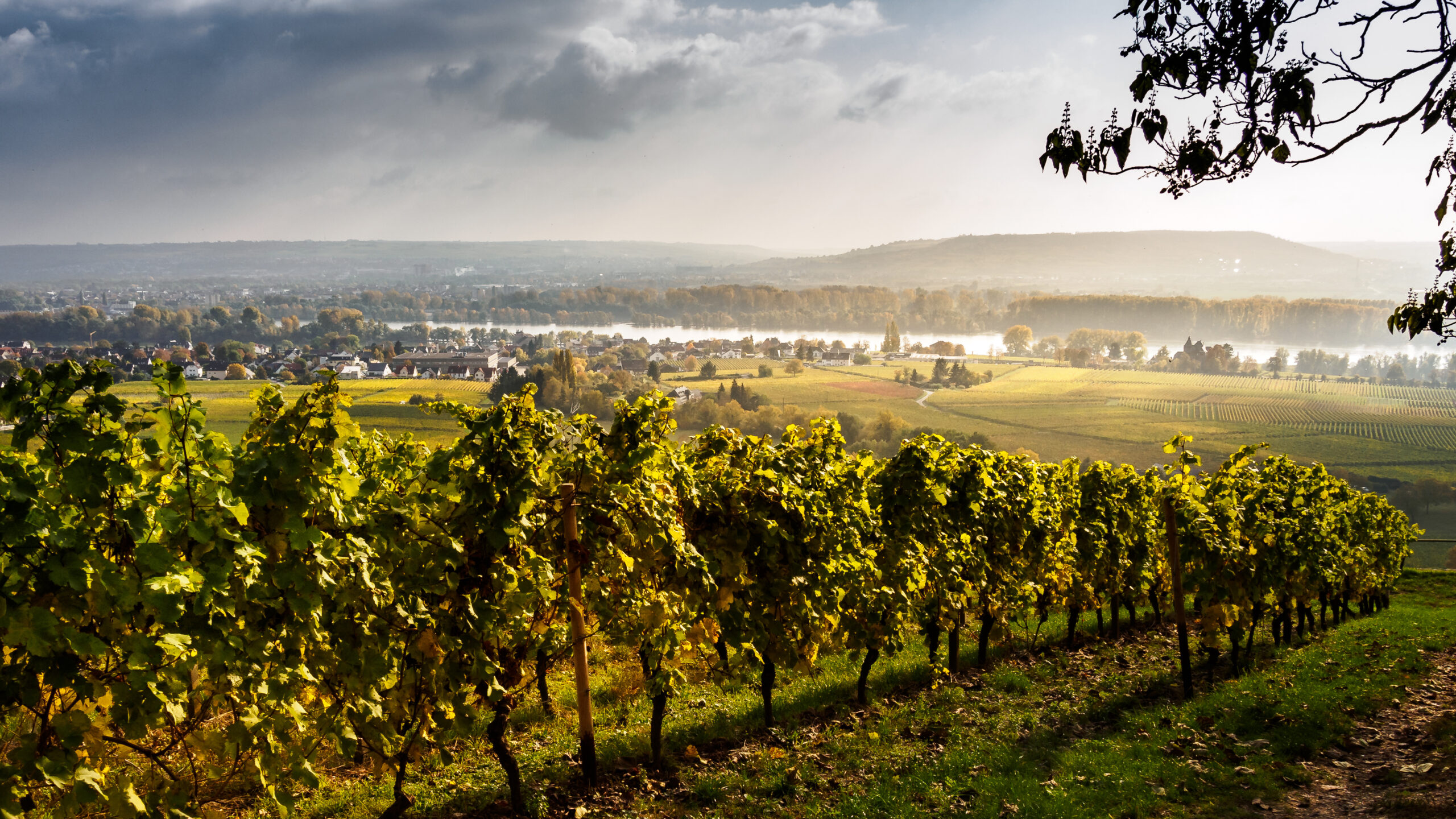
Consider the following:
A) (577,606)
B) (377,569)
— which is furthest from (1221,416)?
(377,569)

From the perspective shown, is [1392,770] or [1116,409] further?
[1116,409]

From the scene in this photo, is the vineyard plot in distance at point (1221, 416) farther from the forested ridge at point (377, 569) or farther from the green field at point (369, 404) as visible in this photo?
the forested ridge at point (377, 569)

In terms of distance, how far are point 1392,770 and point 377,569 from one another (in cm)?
1203

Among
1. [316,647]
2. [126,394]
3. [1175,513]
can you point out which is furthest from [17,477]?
[126,394]

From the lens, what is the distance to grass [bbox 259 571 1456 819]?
318 inches

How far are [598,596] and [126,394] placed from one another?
86.7 metres

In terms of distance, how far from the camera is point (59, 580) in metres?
3.97

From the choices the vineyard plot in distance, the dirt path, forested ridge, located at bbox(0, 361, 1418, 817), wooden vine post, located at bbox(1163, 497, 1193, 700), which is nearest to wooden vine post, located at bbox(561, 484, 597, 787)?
forested ridge, located at bbox(0, 361, 1418, 817)

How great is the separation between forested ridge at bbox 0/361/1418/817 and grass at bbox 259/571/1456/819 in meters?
0.61

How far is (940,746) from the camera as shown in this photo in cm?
1012

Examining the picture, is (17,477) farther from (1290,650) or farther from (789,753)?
(1290,650)

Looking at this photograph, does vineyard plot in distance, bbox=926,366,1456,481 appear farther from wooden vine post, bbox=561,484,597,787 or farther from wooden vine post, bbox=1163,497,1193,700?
wooden vine post, bbox=561,484,597,787

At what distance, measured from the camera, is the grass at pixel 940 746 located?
8078 mm

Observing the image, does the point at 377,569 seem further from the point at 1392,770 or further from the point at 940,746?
the point at 1392,770
